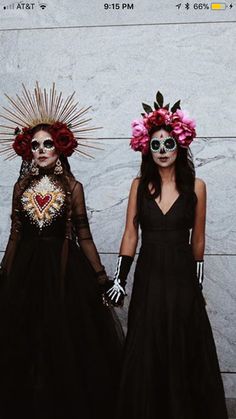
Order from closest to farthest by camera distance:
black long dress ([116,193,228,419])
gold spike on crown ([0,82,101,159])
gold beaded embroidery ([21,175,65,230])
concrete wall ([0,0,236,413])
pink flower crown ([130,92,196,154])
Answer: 1. black long dress ([116,193,228,419])
2. pink flower crown ([130,92,196,154])
3. gold beaded embroidery ([21,175,65,230])
4. gold spike on crown ([0,82,101,159])
5. concrete wall ([0,0,236,413])

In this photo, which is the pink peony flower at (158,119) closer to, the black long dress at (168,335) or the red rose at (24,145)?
the black long dress at (168,335)

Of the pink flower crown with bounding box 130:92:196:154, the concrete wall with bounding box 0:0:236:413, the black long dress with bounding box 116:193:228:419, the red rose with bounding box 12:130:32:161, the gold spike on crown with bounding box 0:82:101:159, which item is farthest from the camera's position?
the concrete wall with bounding box 0:0:236:413

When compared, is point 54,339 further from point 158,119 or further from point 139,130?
point 158,119

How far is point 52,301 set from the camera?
5.30 metres

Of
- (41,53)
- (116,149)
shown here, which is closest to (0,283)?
(116,149)

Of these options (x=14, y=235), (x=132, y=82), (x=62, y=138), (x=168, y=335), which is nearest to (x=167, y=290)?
(x=168, y=335)

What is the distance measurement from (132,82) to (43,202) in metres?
1.72

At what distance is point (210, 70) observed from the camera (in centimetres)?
666

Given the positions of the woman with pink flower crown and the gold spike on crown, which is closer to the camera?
the woman with pink flower crown

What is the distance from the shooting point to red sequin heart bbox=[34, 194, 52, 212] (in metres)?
5.49

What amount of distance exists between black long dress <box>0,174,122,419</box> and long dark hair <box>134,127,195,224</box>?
18.3 inches

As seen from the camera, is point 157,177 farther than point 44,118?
No

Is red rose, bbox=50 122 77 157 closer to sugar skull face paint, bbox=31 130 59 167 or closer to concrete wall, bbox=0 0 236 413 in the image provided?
sugar skull face paint, bbox=31 130 59 167

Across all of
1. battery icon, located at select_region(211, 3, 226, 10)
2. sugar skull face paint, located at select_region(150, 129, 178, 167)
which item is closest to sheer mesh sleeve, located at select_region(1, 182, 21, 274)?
sugar skull face paint, located at select_region(150, 129, 178, 167)
